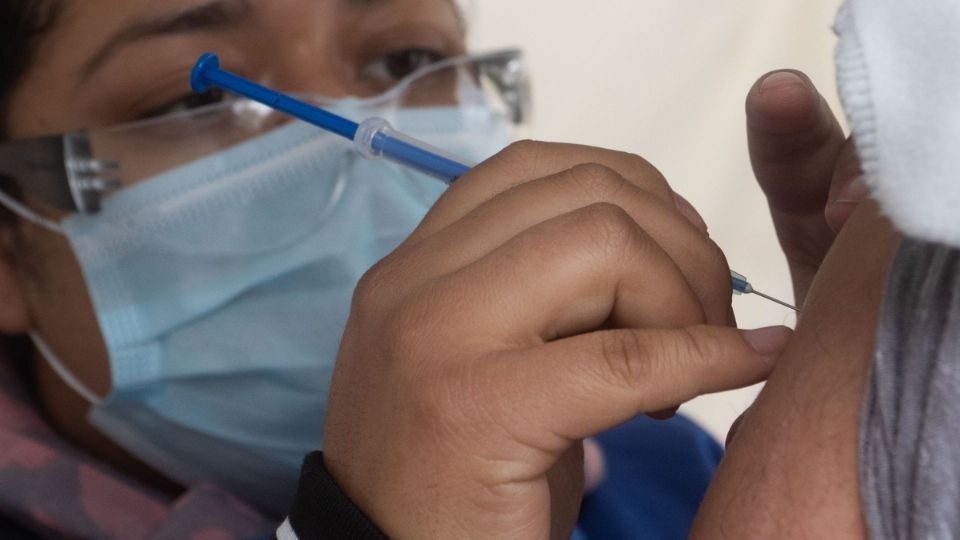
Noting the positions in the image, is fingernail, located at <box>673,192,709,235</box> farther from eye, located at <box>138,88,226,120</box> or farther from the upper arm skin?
eye, located at <box>138,88,226,120</box>

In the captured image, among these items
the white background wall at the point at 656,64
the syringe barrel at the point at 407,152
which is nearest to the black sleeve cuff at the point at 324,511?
the syringe barrel at the point at 407,152

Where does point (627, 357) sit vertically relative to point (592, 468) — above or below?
above

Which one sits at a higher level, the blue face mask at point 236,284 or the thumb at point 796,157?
the thumb at point 796,157

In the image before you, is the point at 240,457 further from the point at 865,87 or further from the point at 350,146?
the point at 865,87

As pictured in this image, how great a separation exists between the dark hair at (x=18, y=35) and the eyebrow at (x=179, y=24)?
0.22 ft

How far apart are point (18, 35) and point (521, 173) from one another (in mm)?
697

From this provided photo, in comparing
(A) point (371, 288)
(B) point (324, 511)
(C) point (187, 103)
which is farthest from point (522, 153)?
(C) point (187, 103)

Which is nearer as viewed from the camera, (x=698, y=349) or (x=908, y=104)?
(x=908, y=104)

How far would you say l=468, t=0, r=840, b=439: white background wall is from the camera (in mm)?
1599

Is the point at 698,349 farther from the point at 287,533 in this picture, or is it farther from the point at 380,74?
the point at 380,74

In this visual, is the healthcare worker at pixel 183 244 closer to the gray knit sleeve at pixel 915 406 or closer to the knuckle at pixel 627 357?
the knuckle at pixel 627 357

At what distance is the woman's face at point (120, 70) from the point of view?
3.16 ft

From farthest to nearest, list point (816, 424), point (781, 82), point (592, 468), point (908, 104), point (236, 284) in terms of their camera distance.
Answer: point (592, 468) → point (236, 284) → point (781, 82) → point (816, 424) → point (908, 104)

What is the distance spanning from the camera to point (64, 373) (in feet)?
3.33
